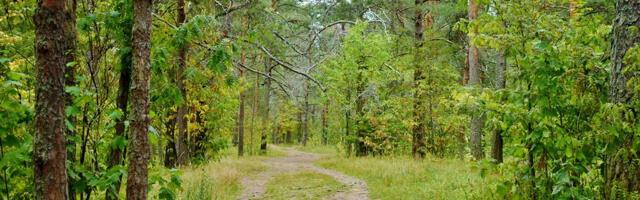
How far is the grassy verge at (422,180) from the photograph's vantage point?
6348mm

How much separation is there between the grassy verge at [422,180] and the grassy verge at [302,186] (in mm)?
999

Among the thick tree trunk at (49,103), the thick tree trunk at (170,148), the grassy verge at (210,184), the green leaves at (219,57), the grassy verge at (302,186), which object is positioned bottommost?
the grassy verge at (302,186)

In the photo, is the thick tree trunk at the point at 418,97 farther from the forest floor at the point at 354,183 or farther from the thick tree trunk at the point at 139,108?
the thick tree trunk at the point at 139,108

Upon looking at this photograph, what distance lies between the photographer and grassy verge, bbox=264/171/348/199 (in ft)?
26.6

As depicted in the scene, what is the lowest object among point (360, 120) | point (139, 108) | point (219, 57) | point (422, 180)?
point (422, 180)

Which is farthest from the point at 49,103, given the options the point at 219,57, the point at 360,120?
the point at 360,120

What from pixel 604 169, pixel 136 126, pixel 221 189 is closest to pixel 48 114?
pixel 136 126

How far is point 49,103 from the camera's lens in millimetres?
2178

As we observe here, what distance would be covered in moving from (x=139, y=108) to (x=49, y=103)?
765 mm

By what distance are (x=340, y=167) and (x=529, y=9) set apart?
997 cm

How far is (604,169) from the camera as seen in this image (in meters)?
3.27

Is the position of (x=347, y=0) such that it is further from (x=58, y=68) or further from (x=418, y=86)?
(x=58, y=68)

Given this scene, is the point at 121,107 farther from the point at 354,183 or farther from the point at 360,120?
the point at 360,120

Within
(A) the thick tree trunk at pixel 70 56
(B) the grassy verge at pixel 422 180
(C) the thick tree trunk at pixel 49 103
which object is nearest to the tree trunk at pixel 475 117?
(B) the grassy verge at pixel 422 180
